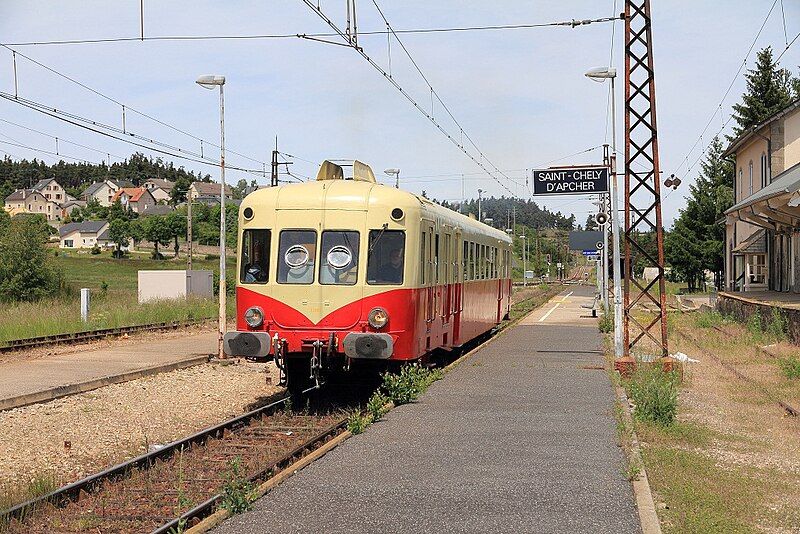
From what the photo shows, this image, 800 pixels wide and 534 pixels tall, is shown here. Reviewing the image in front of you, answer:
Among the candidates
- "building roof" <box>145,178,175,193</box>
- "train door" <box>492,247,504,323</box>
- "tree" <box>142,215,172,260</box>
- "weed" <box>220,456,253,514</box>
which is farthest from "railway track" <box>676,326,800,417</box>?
"building roof" <box>145,178,175,193</box>

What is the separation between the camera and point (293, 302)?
13.4 meters

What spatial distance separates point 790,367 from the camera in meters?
17.1

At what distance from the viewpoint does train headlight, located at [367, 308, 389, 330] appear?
43.2ft

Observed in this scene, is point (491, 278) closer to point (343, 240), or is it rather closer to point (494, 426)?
point (343, 240)

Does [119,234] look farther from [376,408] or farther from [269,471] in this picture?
[269,471]

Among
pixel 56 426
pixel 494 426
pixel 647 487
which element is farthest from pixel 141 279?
pixel 647 487

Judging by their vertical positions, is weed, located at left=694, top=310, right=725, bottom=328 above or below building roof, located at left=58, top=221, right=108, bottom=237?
below

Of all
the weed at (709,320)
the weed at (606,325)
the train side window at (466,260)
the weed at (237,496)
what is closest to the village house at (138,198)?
the weed at (709,320)

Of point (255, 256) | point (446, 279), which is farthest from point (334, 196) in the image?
point (446, 279)

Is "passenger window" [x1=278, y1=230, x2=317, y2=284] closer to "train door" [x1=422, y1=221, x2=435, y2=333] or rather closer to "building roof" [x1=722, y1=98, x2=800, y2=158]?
"train door" [x1=422, y1=221, x2=435, y2=333]

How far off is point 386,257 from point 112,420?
4257 mm

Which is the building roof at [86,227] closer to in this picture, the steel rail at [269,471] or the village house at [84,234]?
the village house at [84,234]

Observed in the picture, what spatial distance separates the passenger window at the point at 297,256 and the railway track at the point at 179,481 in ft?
6.15

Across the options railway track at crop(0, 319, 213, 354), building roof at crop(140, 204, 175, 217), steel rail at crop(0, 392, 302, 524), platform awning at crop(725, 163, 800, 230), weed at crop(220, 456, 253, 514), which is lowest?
steel rail at crop(0, 392, 302, 524)
